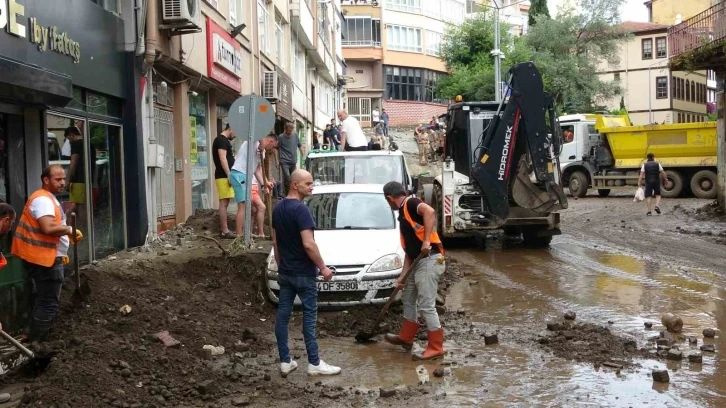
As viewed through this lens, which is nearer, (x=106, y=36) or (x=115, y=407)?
(x=115, y=407)

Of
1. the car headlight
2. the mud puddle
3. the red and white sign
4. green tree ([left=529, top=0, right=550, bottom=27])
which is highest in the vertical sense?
green tree ([left=529, top=0, right=550, bottom=27])

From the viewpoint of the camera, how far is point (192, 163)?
638 inches

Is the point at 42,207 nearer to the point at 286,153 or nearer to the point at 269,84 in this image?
the point at 286,153

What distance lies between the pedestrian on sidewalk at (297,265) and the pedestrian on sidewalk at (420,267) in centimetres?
99

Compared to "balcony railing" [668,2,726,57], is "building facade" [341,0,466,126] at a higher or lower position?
higher

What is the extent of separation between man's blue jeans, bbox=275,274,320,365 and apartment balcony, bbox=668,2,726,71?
1553 cm

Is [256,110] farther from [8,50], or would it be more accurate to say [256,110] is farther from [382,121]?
[382,121]

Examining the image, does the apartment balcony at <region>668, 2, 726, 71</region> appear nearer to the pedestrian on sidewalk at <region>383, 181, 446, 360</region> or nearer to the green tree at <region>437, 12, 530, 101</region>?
the pedestrian on sidewalk at <region>383, 181, 446, 360</region>

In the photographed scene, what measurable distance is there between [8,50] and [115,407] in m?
4.31

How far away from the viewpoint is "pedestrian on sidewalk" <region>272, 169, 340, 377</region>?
663 centimetres

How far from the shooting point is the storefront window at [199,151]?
16.3 m

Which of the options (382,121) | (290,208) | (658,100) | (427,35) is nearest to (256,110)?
(290,208)

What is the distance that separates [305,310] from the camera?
678 centimetres

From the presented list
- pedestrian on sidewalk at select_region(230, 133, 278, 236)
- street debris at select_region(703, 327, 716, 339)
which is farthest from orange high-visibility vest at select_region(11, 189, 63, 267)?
street debris at select_region(703, 327, 716, 339)
